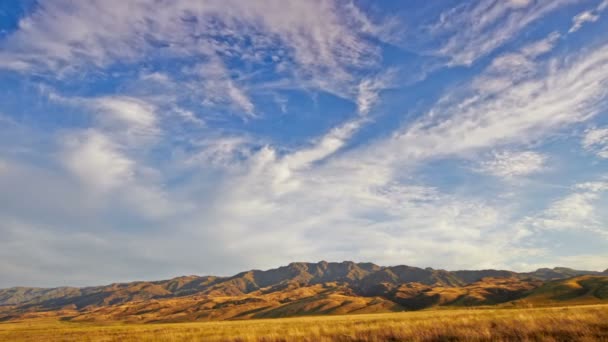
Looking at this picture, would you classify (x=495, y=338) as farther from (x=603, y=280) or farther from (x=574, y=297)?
(x=603, y=280)

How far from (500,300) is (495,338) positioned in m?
144

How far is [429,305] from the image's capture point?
144750 mm

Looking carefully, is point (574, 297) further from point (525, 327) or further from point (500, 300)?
point (525, 327)

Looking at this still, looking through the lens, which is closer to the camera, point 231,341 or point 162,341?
point 231,341

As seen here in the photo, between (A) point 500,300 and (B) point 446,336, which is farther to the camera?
(A) point 500,300

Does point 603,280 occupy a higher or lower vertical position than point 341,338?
higher

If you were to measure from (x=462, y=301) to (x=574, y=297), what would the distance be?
37.2 metres

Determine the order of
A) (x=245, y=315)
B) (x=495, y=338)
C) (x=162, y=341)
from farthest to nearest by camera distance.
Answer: (x=245, y=315), (x=162, y=341), (x=495, y=338)

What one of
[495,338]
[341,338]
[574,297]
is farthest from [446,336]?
[574,297]

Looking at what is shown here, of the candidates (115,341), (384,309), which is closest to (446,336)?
(115,341)

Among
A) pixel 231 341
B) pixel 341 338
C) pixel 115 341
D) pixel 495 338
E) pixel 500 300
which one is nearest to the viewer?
pixel 495 338

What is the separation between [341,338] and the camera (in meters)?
22.7

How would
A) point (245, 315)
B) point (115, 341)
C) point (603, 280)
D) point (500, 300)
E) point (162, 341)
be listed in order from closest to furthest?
point (162, 341), point (115, 341), point (603, 280), point (500, 300), point (245, 315)

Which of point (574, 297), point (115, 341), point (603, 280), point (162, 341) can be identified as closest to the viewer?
point (162, 341)
